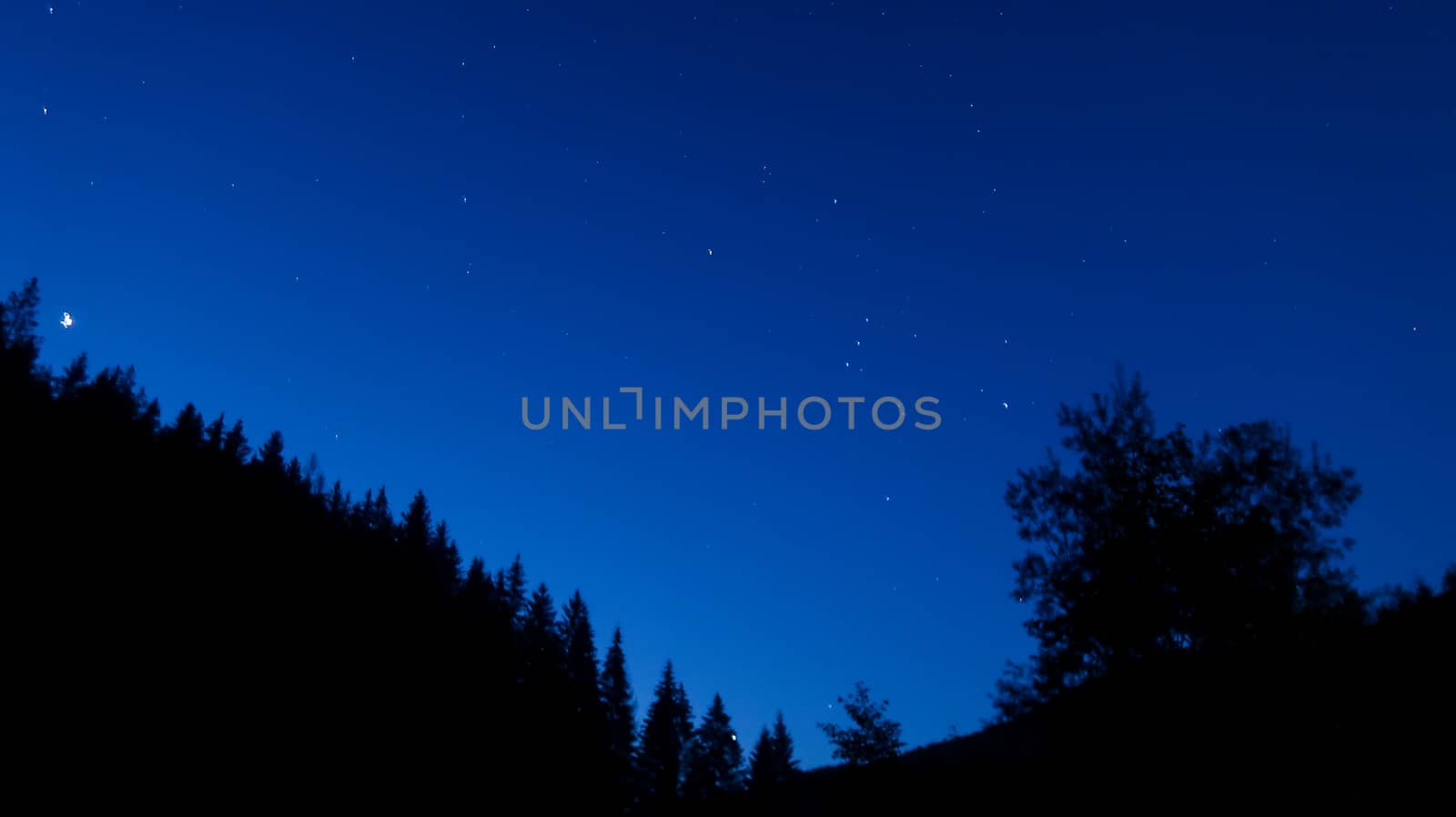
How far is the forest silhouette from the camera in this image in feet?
62.7

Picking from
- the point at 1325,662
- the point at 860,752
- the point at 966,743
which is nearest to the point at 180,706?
the point at 860,752

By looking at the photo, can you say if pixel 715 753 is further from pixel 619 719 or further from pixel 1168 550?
pixel 1168 550

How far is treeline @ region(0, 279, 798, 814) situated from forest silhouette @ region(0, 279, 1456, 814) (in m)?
0.23

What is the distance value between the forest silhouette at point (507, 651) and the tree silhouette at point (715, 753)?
0.42 metres

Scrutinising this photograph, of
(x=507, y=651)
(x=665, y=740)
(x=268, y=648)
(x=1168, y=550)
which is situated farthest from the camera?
(x=665, y=740)

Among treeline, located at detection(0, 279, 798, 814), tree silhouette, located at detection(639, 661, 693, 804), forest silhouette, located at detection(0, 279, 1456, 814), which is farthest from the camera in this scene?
tree silhouette, located at detection(639, 661, 693, 804)

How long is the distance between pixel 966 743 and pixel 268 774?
4340cm

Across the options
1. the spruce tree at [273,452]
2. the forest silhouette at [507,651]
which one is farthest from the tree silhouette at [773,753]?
the spruce tree at [273,452]

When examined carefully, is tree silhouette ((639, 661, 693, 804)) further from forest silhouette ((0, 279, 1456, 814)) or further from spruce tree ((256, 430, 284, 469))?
spruce tree ((256, 430, 284, 469))

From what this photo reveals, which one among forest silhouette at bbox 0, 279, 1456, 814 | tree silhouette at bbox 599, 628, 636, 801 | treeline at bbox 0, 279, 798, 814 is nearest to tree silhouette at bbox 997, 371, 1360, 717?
forest silhouette at bbox 0, 279, 1456, 814

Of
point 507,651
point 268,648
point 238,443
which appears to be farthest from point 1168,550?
point 238,443

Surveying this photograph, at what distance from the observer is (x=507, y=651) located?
81.9m

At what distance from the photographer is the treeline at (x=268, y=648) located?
165ft

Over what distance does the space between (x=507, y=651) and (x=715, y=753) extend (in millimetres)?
31951
